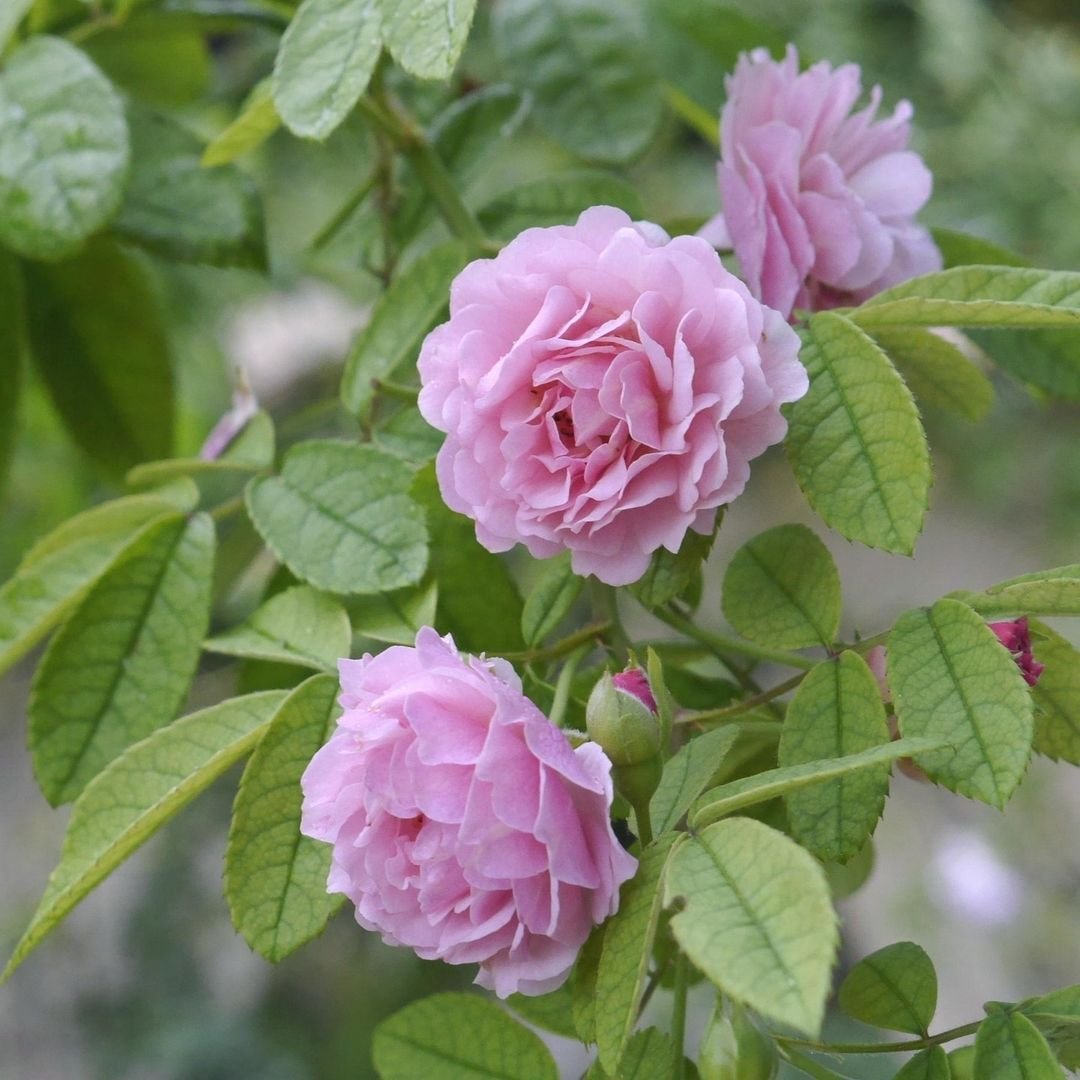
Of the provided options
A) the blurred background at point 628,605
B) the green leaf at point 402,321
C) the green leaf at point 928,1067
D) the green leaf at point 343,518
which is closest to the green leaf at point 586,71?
the blurred background at point 628,605

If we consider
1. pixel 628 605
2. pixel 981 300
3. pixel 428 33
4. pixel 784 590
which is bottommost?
pixel 628 605

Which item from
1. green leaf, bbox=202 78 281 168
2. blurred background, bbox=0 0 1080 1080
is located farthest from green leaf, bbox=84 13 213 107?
green leaf, bbox=202 78 281 168

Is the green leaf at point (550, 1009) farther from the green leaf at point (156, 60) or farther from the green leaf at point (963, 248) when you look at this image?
the green leaf at point (156, 60)

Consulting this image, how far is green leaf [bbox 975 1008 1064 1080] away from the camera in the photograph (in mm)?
383

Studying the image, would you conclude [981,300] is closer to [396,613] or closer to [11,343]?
[396,613]

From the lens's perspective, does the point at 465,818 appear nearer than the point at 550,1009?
Yes

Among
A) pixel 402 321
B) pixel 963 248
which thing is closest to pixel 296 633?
pixel 402 321

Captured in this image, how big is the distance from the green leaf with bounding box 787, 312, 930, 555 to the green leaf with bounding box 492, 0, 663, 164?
0.30m

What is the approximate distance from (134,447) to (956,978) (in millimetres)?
1573

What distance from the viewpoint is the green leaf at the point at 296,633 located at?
50cm

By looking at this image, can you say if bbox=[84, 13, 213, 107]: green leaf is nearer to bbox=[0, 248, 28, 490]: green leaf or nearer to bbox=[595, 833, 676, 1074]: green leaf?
bbox=[0, 248, 28, 490]: green leaf

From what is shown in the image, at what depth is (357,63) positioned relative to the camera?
48cm

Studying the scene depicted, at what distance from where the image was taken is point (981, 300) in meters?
0.43

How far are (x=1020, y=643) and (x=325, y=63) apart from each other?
1.11 feet
